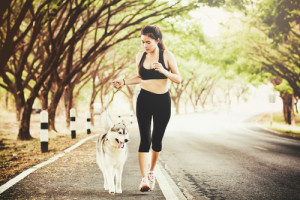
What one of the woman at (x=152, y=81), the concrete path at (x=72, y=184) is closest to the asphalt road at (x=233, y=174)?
the concrete path at (x=72, y=184)

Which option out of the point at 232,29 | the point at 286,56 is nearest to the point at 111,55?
the point at 232,29

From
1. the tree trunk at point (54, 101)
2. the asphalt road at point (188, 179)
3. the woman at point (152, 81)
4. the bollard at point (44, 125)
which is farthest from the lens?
the tree trunk at point (54, 101)

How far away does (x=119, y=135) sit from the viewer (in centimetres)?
361

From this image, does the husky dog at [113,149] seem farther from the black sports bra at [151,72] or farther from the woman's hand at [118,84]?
the black sports bra at [151,72]

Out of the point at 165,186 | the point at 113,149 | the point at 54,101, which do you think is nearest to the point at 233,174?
the point at 165,186

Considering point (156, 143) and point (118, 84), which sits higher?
point (118, 84)

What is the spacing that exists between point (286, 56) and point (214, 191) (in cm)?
1675

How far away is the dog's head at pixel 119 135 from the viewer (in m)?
3.61

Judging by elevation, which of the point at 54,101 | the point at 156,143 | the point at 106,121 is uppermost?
the point at 54,101

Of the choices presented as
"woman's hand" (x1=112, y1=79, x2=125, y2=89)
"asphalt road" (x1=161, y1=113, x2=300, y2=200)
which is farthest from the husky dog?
"asphalt road" (x1=161, y1=113, x2=300, y2=200)

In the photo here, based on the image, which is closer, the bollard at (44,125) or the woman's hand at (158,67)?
the woman's hand at (158,67)

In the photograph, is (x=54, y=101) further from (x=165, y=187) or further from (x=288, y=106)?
(x=288, y=106)

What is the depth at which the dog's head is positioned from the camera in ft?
11.8

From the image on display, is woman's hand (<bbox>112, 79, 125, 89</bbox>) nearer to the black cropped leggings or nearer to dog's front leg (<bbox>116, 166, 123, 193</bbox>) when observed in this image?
the black cropped leggings
